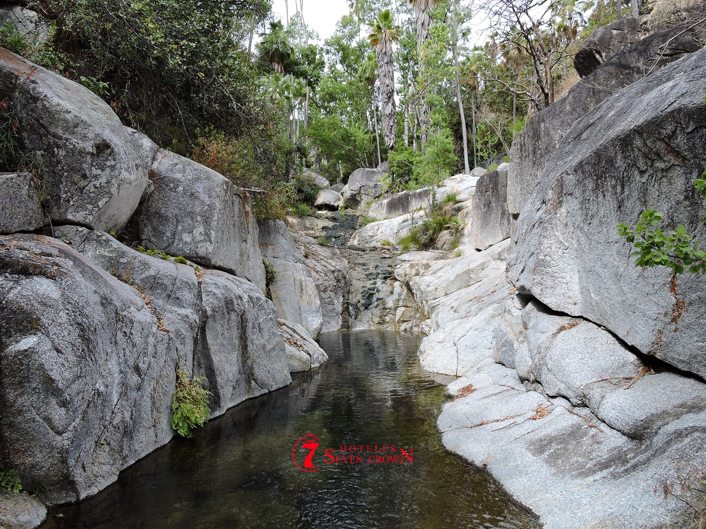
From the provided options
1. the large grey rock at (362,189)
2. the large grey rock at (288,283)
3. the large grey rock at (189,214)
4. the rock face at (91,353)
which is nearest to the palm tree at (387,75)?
the large grey rock at (362,189)

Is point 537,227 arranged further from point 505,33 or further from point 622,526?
point 505,33

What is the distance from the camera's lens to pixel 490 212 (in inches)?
660

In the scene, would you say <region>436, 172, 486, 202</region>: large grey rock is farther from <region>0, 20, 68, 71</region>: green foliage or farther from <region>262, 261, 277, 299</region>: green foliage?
<region>0, 20, 68, 71</region>: green foliage

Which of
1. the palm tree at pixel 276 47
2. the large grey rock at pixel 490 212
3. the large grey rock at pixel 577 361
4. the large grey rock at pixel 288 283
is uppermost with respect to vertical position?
the palm tree at pixel 276 47

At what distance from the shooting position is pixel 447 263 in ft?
59.9

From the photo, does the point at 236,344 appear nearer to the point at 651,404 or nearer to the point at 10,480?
the point at 10,480

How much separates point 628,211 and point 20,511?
7268 mm

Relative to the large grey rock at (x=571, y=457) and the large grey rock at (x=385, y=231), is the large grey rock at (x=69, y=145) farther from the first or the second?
the large grey rock at (x=385, y=231)

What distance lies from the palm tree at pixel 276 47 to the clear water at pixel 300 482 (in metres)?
37.2

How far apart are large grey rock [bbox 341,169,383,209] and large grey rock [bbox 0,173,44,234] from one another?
28432mm

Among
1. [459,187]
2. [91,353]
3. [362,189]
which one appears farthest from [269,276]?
[362,189]

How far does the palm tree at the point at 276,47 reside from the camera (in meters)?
38.3

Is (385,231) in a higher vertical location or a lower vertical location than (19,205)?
higher

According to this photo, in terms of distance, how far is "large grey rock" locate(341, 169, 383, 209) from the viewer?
34.6 m
